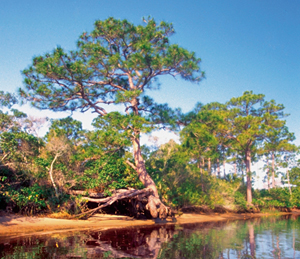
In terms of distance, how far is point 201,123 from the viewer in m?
16.1

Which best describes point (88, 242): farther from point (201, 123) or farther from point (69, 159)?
point (201, 123)

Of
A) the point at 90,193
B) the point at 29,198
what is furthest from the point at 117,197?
the point at 29,198

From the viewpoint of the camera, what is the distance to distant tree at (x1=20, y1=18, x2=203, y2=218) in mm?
13824

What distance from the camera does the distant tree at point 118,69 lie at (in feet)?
45.4

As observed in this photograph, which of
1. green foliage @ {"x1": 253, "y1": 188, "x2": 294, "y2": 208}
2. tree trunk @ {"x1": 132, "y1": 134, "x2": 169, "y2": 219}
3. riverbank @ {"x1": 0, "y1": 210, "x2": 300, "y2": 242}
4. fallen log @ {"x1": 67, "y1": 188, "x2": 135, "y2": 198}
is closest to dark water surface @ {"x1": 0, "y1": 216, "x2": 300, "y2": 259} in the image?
riverbank @ {"x1": 0, "y1": 210, "x2": 300, "y2": 242}

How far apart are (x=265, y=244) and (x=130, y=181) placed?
8.52 metres

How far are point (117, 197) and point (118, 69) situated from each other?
7.83m

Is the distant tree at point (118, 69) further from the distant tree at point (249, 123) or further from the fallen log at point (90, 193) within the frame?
the distant tree at point (249, 123)

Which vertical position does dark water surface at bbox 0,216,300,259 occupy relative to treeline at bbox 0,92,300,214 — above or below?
below

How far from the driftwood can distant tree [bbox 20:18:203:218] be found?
1.70ft

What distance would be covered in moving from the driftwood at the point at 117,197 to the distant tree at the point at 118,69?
1.70ft

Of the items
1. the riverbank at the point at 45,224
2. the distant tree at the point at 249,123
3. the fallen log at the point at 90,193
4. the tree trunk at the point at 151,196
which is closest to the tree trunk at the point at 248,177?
the distant tree at the point at 249,123

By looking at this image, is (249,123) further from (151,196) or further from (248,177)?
(151,196)

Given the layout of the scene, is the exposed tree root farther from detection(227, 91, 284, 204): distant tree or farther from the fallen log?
detection(227, 91, 284, 204): distant tree
